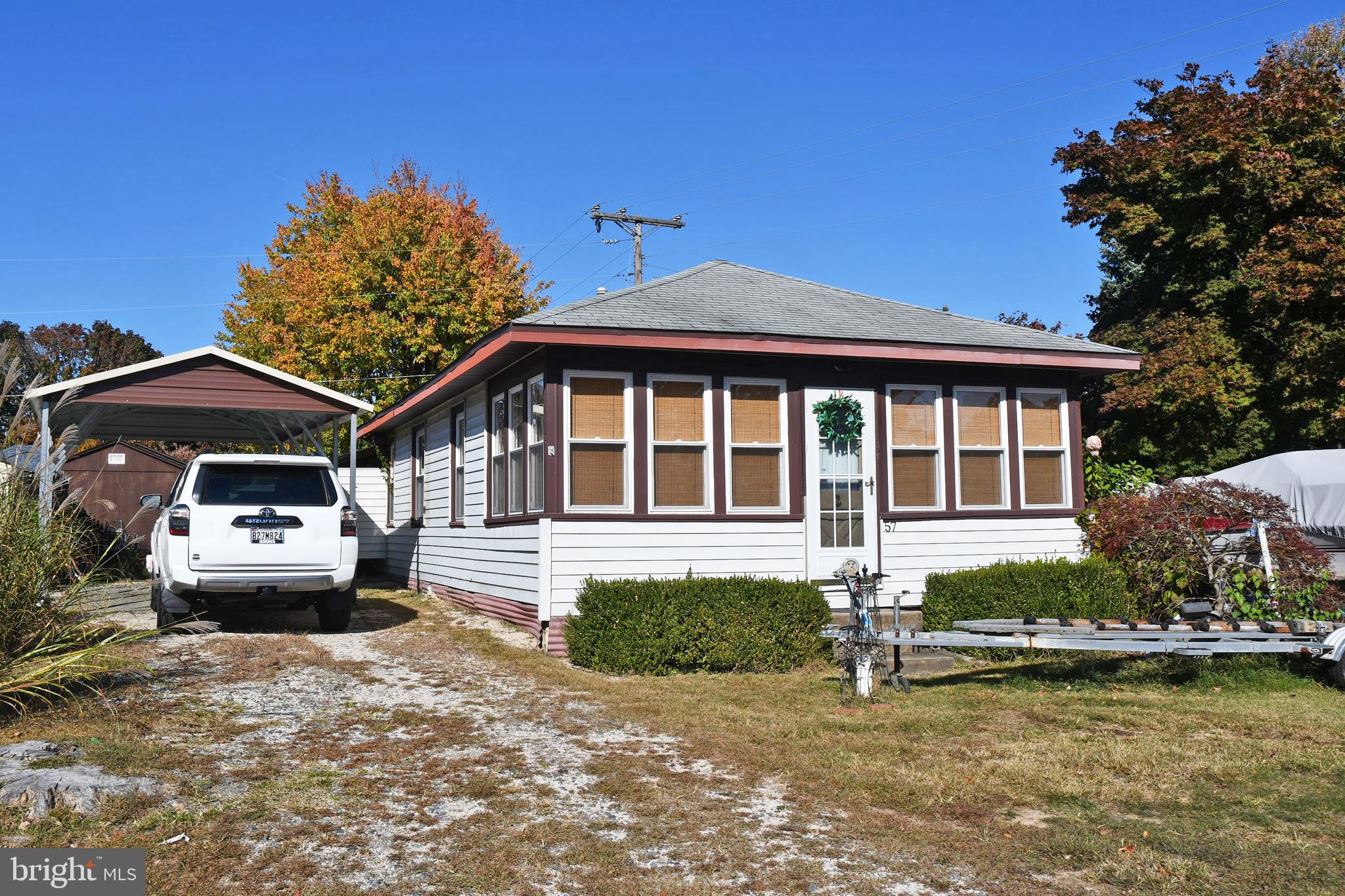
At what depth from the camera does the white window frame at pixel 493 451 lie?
12945 millimetres

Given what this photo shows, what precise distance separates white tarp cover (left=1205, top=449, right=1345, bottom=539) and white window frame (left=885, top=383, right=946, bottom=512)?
16.6ft

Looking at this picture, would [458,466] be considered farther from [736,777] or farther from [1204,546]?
[736,777]

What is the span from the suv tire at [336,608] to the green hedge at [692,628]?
2.68 meters

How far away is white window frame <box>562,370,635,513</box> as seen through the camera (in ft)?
36.4

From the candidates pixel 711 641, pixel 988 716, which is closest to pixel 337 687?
pixel 711 641

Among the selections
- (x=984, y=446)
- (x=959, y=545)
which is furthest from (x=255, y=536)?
(x=984, y=446)

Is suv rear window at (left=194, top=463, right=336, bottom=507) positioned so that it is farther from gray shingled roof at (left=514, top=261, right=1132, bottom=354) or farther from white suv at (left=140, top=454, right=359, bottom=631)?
gray shingled roof at (left=514, top=261, right=1132, bottom=354)

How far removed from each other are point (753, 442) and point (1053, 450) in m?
4.26

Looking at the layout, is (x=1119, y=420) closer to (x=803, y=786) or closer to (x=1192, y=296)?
(x=1192, y=296)

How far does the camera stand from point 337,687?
8461mm

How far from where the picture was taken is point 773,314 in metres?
12.5

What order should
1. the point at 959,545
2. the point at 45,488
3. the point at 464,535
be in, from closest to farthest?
the point at 45,488 < the point at 959,545 < the point at 464,535

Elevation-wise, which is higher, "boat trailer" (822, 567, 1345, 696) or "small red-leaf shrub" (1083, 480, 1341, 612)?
"small red-leaf shrub" (1083, 480, 1341, 612)

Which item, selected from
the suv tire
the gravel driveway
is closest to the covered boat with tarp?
the gravel driveway
